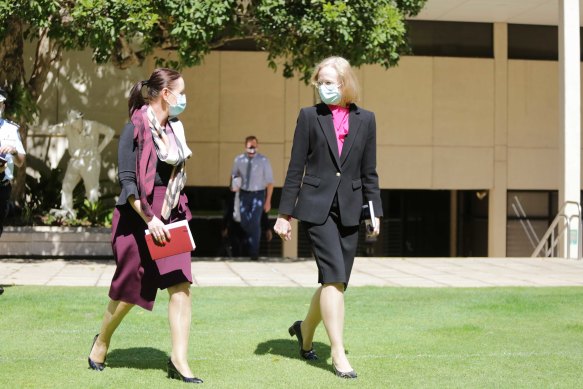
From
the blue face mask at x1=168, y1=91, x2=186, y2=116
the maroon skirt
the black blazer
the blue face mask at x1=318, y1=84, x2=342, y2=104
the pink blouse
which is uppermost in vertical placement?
the blue face mask at x1=318, y1=84, x2=342, y2=104

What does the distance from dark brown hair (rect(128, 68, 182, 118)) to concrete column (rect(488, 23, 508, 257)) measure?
57.3ft

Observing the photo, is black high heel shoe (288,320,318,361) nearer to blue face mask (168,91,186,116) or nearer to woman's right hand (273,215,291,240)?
woman's right hand (273,215,291,240)

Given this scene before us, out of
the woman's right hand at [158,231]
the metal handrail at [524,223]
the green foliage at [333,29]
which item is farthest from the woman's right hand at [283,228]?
the metal handrail at [524,223]

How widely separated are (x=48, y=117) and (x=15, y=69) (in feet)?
10.0

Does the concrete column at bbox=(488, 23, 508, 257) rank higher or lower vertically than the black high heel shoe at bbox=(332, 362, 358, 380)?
higher

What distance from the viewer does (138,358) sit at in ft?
21.2

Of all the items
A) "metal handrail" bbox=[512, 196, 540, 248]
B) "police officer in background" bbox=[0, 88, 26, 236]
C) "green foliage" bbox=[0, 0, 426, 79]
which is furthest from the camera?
"metal handrail" bbox=[512, 196, 540, 248]

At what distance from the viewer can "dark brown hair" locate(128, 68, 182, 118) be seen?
18.8ft

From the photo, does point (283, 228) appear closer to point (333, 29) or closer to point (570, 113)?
point (333, 29)

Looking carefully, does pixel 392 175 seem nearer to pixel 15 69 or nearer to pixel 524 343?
pixel 15 69

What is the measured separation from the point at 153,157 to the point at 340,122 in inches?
48.4

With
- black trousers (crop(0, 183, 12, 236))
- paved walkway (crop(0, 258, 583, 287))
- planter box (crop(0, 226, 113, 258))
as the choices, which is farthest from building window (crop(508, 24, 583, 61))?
black trousers (crop(0, 183, 12, 236))

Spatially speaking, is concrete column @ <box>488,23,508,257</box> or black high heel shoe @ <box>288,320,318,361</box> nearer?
black high heel shoe @ <box>288,320,318,361</box>

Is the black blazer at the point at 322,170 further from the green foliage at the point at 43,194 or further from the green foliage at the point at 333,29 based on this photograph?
the green foliage at the point at 43,194
